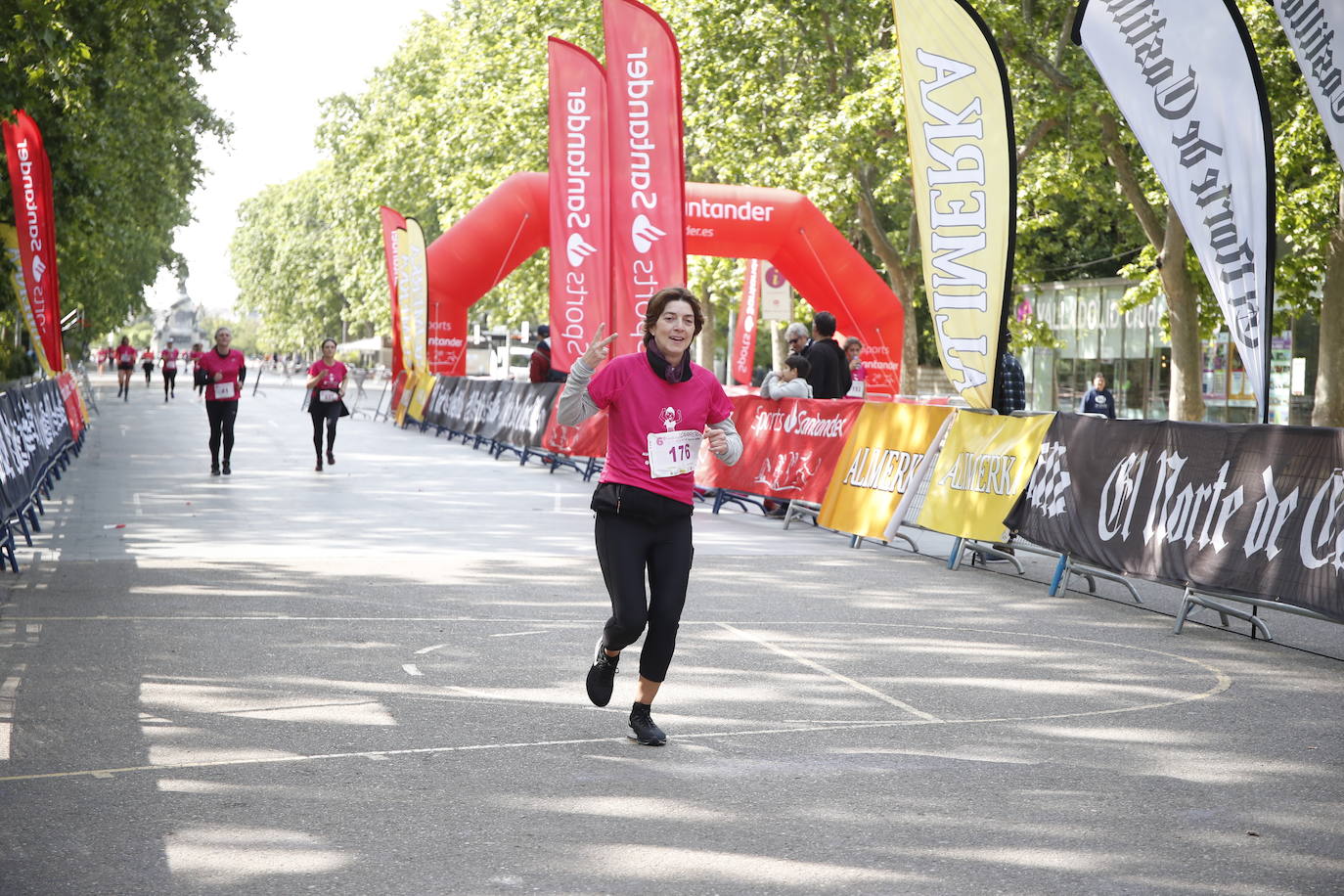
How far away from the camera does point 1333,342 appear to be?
2341 centimetres

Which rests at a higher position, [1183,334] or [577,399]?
[1183,334]

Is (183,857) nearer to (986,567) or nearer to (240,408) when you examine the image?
(986,567)

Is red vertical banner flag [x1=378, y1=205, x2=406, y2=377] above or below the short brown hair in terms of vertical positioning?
above

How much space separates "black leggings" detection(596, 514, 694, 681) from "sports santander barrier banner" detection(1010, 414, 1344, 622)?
3.97m

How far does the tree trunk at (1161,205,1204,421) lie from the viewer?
26.3 m

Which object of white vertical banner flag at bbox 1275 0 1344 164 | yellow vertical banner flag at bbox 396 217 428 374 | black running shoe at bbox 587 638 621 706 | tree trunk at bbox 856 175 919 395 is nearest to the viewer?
black running shoe at bbox 587 638 621 706

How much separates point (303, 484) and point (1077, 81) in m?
14.8

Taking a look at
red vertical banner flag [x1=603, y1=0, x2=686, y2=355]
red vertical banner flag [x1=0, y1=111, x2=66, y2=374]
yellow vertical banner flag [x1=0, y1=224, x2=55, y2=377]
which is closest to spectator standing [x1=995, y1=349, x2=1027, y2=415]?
red vertical banner flag [x1=603, y1=0, x2=686, y2=355]

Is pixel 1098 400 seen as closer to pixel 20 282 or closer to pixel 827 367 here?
pixel 827 367

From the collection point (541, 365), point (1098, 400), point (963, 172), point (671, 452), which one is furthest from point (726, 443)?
point (1098, 400)

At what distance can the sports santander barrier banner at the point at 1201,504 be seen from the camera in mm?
8648

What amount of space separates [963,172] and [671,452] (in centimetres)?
738

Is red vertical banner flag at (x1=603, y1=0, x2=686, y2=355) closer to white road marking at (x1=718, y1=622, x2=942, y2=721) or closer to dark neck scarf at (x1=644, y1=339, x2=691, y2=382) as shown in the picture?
white road marking at (x1=718, y1=622, x2=942, y2=721)

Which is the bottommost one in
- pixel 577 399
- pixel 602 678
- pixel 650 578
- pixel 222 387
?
pixel 602 678
